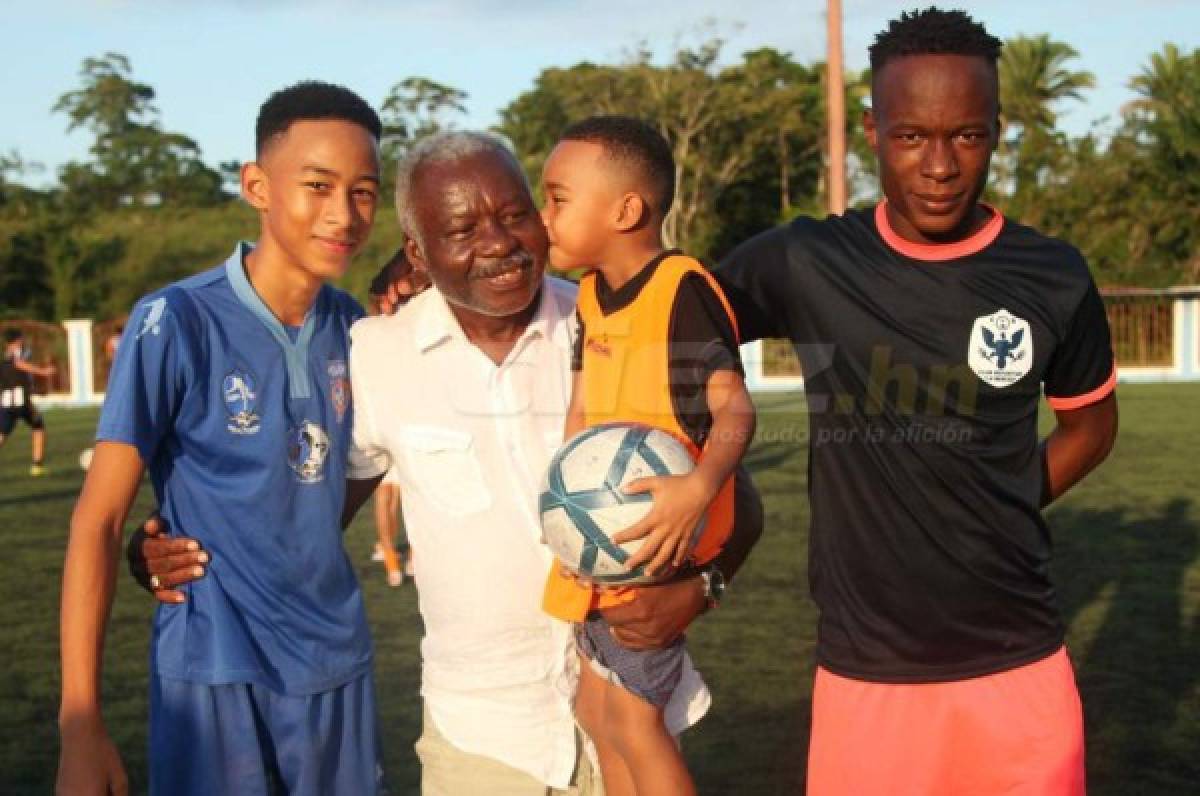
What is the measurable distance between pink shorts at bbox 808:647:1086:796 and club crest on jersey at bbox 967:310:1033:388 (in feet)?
2.18

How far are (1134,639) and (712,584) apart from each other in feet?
16.0

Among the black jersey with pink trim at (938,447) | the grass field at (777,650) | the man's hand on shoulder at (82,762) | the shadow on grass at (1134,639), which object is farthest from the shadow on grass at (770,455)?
the man's hand on shoulder at (82,762)

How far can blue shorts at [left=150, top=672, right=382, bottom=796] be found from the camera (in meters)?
3.01

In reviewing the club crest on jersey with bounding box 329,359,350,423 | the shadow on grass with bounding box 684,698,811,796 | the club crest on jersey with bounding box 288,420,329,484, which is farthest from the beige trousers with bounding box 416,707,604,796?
the shadow on grass with bounding box 684,698,811,796

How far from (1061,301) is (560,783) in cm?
160

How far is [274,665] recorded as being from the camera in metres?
3.06

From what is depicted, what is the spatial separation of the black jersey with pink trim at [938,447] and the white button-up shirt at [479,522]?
0.67 meters

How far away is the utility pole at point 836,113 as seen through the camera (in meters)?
18.8

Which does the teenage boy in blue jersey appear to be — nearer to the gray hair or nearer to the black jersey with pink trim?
the gray hair

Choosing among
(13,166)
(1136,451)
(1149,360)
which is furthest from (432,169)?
(13,166)

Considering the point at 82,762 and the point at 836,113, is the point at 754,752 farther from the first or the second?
the point at 836,113

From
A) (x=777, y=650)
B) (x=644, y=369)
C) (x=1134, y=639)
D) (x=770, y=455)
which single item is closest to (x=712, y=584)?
(x=644, y=369)

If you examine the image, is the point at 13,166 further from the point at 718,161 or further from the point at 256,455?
the point at 256,455

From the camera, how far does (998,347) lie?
3.02 meters
